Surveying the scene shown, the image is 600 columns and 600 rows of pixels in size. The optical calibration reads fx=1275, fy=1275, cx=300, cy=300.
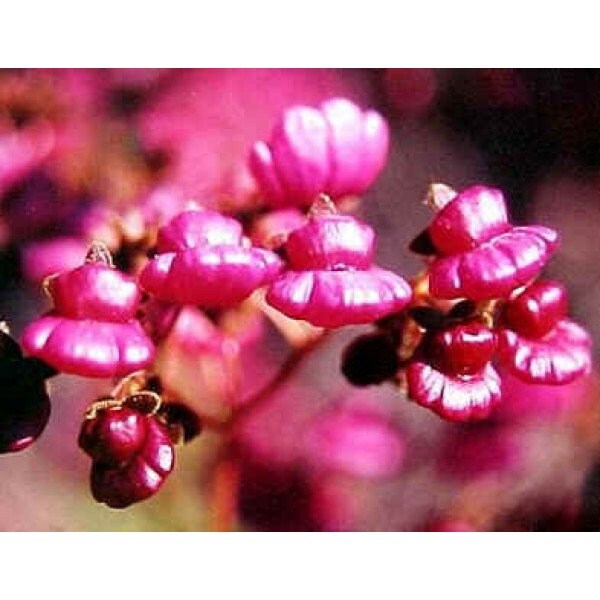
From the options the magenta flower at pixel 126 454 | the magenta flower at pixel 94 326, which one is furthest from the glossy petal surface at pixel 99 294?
the magenta flower at pixel 126 454

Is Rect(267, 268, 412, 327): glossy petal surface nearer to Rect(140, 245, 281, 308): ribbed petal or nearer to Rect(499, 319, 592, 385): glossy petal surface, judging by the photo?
Rect(140, 245, 281, 308): ribbed petal

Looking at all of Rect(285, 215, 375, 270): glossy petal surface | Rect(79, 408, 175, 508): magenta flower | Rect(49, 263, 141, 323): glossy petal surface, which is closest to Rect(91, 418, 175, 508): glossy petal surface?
Rect(79, 408, 175, 508): magenta flower

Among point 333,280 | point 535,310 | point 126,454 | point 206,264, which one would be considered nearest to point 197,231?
point 206,264

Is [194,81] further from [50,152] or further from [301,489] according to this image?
[301,489]

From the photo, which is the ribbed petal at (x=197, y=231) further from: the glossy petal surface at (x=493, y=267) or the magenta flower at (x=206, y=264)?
the glossy petal surface at (x=493, y=267)
